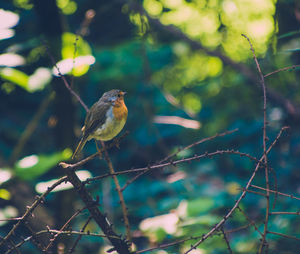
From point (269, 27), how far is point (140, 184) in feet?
8.81

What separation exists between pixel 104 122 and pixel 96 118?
0.08 metres

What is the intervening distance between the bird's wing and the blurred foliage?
9.1 inches

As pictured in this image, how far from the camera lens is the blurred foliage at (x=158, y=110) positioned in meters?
2.19

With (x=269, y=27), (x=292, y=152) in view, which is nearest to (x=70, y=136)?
(x=292, y=152)

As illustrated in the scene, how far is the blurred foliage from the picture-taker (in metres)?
2.19

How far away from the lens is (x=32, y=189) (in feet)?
9.32

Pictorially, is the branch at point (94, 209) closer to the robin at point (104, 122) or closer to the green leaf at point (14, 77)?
the robin at point (104, 122)

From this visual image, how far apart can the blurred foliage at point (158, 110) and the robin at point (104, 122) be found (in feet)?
0.74

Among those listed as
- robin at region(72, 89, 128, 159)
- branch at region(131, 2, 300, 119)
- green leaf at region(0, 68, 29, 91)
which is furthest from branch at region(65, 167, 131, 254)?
branch at region(131, 2, 300, 119)

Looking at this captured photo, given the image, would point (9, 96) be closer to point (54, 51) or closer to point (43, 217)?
point (54, 51)

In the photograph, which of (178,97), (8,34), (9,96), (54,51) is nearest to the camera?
(8,34)

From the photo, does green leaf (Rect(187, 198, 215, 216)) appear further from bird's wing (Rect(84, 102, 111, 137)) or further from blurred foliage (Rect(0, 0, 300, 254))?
bird's wing (Rect(84, 102, 111, 137))

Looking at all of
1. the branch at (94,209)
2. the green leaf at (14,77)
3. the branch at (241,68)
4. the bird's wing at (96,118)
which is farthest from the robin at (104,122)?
the branch at (241,68)

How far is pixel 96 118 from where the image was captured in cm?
203
